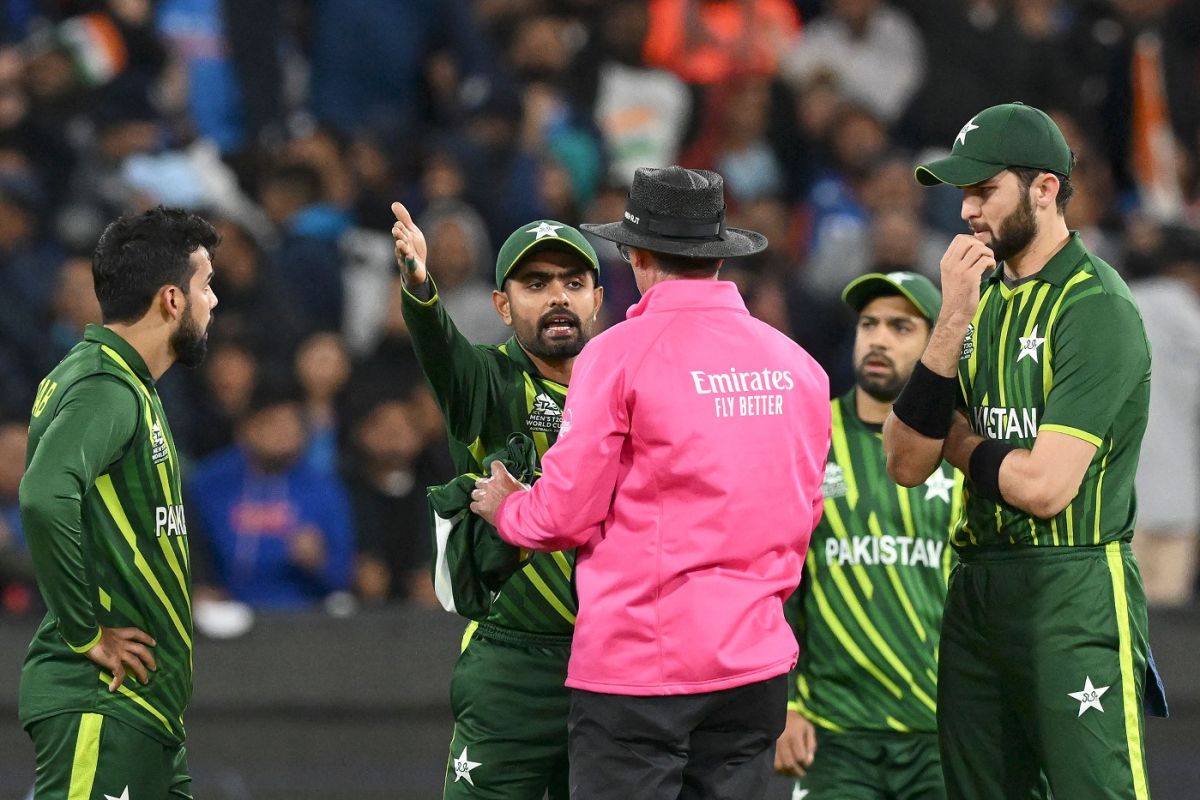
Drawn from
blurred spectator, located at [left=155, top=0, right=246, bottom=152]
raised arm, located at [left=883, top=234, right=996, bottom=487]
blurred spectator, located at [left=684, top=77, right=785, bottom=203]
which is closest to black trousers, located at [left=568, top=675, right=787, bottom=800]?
raised arm, located at [left=883, top=234, right=996, bottom=487]

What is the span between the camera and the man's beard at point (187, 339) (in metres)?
5.12

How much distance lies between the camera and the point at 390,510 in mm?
9156

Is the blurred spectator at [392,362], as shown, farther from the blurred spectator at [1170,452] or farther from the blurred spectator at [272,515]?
the blurred spectator at [1170,452]

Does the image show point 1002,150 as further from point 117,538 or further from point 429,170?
point 429,170

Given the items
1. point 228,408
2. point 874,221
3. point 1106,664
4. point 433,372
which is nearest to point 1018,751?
point 1106,664

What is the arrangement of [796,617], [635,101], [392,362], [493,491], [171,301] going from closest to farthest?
1. [493,491]
2. [171,301]
3. [796,617]
4. [392,362]
5. [635,101]

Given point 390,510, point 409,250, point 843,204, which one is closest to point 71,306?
point 390,510

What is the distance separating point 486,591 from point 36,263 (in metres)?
5.60

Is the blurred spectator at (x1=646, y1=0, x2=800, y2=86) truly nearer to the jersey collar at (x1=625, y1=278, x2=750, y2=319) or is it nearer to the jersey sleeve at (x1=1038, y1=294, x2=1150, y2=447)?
the jersey sleeve at (x1=1038, y1=294, x2=1150, y2=447)

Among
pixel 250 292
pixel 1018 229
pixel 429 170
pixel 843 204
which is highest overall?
pixel 843 204

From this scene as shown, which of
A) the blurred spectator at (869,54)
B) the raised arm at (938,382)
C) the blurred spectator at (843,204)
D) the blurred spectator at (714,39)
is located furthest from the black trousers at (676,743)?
the blurred spectator at (869,54)

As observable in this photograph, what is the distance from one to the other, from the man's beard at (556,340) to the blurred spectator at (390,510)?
12.2 ft

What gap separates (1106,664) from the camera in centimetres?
485

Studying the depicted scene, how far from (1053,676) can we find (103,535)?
2.43 m
